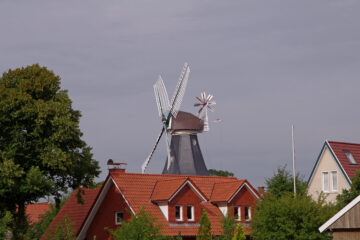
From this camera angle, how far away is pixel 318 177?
65375mm

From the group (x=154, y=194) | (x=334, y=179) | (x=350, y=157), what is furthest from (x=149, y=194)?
(x=350, y=157)

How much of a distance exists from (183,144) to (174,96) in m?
6.86

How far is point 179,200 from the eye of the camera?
182 ft

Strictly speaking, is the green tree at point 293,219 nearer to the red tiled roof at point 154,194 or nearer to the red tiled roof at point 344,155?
the red tiled roof at point 154,194

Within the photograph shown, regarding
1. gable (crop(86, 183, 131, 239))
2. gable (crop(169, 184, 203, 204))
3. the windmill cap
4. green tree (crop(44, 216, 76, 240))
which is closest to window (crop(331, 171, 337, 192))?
gable (crop(169, 184, 203, 204))

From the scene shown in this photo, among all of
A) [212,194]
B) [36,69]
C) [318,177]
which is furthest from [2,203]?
[318,177]

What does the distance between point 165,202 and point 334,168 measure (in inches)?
677

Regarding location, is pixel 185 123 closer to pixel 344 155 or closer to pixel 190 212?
pixel 344 155

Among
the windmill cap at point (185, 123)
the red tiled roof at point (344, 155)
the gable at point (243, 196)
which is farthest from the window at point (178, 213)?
the windmill cap at point (185, 123)

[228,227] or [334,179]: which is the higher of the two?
[334,179]

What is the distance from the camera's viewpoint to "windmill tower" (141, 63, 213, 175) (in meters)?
90.5

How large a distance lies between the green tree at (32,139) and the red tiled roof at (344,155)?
24.1 metres

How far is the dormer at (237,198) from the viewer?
57938 mm

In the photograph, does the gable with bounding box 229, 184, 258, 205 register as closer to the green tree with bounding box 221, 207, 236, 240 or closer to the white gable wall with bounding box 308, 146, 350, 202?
the white gable wall with bounding box 308, 146, 350, 202
